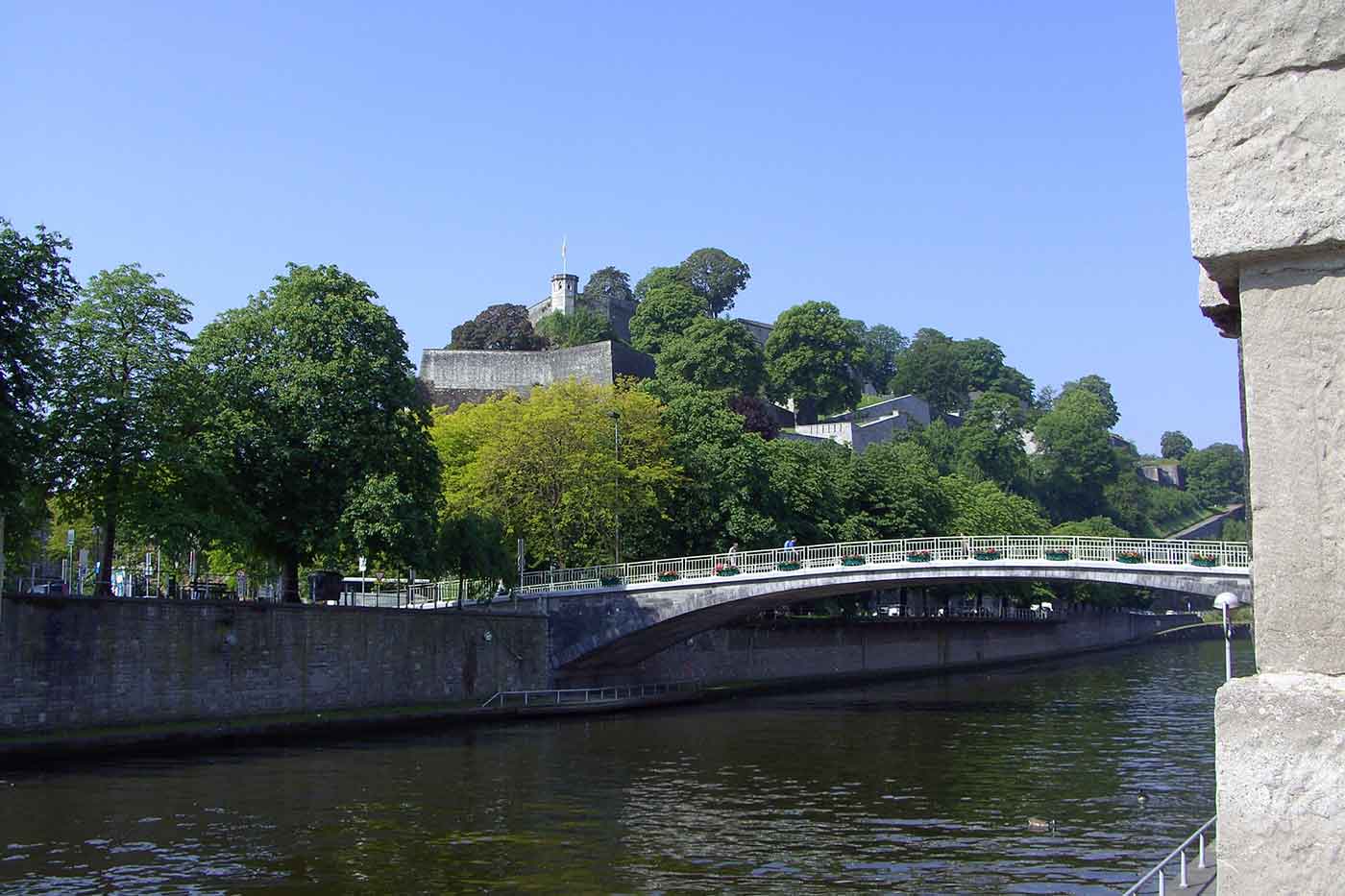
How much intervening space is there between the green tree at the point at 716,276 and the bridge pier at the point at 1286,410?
10848 centimetres

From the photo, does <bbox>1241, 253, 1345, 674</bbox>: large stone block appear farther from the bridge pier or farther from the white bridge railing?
the white bridge railing

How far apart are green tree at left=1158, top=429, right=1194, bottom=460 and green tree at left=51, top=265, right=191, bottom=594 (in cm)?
15600

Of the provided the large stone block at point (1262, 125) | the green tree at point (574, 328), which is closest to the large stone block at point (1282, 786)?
the large stone block at point (1262, 125)

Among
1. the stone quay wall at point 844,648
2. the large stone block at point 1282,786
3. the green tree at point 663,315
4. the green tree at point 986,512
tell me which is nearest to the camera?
the large stone block at point 1282,786

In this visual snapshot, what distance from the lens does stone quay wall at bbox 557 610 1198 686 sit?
1903 inches

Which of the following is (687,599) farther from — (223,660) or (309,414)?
(223,660)

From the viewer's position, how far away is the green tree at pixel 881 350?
137750 mm

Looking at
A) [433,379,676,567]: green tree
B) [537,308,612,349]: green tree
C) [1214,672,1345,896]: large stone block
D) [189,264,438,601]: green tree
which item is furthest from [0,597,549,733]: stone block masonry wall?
[537,308,612,349]: green tree

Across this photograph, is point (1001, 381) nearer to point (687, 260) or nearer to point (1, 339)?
point (687, 260)

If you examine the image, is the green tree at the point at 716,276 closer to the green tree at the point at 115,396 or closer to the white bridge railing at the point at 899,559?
the white bridge railing at the point at 899,559

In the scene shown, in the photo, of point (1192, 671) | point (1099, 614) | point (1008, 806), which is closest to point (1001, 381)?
point (1099, 614)

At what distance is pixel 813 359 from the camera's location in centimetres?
9062

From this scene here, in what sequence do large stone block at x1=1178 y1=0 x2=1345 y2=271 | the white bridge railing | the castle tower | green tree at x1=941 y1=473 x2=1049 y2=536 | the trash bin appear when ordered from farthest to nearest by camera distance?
the castle tower, green tree at x1=941 y1=473 x2=1049 y2=536, the trash bin, the white bridge railing, large stone block at x1=1178 y1=0 x2=1345 y2=271

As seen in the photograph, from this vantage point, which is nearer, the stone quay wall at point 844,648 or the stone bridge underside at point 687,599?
the stone bridge underside at point 687,599
